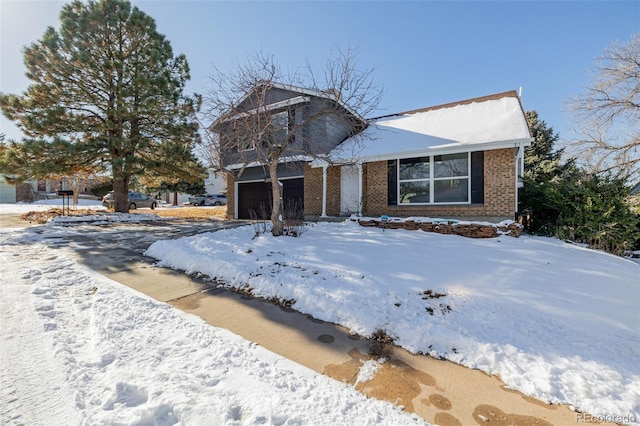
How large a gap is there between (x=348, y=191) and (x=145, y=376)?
10700 mm

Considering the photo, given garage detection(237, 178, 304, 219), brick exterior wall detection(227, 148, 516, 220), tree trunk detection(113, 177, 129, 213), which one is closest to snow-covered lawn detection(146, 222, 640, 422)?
brick exterior wall detection(227, 148, 516, 220)

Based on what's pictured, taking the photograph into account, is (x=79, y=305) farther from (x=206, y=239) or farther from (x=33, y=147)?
(x=33, y=147)

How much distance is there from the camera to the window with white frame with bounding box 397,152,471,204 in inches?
389

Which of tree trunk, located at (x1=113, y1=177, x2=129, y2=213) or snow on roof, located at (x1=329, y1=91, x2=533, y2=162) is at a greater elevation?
snow on roof, located at (x1=329, y1=91, x2=533, y2=162)

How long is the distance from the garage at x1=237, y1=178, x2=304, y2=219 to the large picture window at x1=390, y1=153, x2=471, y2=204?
16.3ft

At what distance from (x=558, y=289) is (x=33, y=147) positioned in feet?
60.6

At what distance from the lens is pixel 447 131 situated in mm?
10789

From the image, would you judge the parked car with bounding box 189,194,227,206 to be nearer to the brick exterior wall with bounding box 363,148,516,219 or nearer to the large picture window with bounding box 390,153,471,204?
the large picture window with bounding box 390,153,471,204

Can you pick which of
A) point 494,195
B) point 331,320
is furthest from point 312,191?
point 331,320

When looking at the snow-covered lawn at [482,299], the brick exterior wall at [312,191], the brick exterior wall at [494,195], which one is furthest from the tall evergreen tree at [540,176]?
the brick exterior wall at [312,191]

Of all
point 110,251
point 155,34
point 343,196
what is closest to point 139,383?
point 110,251

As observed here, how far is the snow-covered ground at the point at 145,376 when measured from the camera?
1.99 metres

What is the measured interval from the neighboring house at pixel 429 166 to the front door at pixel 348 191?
4 cm

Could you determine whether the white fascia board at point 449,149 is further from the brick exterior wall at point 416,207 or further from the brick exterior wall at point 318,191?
the brick exterior wall at point 318,191
